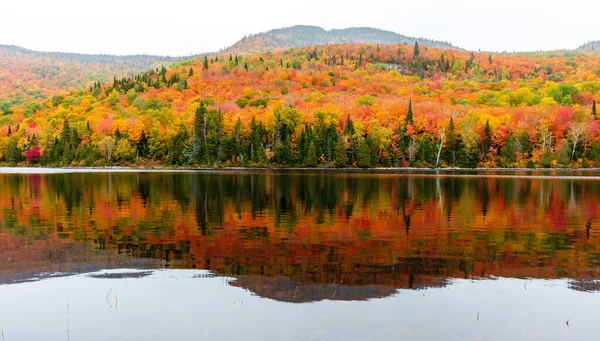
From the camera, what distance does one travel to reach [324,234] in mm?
25891

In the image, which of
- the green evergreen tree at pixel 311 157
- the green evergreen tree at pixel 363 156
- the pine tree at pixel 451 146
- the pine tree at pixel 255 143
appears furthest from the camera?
the pine tree at pixel 255 143

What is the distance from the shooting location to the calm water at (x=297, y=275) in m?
13.1

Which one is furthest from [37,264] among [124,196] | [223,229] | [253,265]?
[124,196]

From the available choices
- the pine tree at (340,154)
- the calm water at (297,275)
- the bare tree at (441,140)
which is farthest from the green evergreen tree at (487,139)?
the calm water at (297,275)

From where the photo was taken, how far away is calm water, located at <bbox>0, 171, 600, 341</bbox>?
43.0ft

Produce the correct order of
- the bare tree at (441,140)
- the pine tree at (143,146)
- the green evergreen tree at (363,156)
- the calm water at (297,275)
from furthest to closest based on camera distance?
the pine tree at (143,146) < the bare tree at (441,140) < the green evergreen tree at (363,156) < the calm water at (297,275)

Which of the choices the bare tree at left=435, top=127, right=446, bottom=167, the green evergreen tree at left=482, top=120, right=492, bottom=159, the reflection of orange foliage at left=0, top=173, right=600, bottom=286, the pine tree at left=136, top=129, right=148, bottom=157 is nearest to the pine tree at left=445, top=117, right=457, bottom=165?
the bare tree at left=435, top=127, right=446, bottom=167

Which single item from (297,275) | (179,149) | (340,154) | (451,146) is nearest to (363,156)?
(340,154)

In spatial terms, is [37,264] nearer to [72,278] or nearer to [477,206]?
[72,278]

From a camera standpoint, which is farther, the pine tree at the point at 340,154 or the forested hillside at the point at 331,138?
the forested hillside at the point at 331,138

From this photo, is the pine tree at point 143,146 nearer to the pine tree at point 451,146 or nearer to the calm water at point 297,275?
the pine tree at point 451,146

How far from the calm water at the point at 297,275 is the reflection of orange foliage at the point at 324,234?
4.5 inches

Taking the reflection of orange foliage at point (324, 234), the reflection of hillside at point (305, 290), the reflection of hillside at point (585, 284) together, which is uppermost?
the reflection of hillside at point (305, 290)

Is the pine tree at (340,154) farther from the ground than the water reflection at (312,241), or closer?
closer
